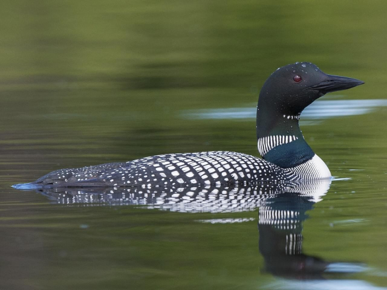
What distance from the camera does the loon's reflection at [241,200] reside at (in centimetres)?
481

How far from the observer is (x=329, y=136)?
27.9 ft

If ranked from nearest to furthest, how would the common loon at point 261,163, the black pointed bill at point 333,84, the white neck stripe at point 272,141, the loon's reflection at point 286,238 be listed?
the loon's reflection at point 286,238, the common loon at point 261,163, the black pointed bill at point 333,84, the white neck stripe at point 272,141

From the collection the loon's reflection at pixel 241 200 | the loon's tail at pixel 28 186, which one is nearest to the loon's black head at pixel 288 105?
the loon's reflection at pixel 241 200

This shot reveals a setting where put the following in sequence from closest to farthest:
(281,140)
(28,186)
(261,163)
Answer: (28,186)
(261,163)
(281,140)

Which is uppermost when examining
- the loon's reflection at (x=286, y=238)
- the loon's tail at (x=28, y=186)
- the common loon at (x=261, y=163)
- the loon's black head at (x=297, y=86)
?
the loon's black head at (x=297, y=86)

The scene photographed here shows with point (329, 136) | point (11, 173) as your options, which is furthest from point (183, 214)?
point (329, 136)

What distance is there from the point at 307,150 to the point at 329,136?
7.11ft

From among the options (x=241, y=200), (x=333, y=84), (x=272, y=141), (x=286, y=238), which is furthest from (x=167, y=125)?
(x=286, y=238)

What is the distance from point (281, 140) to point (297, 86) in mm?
398

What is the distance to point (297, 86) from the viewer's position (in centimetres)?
631

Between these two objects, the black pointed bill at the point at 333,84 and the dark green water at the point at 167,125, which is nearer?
the dark green water at the point at 167,125

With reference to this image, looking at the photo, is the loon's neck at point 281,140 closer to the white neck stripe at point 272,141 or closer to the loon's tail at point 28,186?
the white neck stripe at point 272,141

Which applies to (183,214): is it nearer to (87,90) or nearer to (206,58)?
(87,90)

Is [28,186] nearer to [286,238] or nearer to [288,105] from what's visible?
[288,105]
